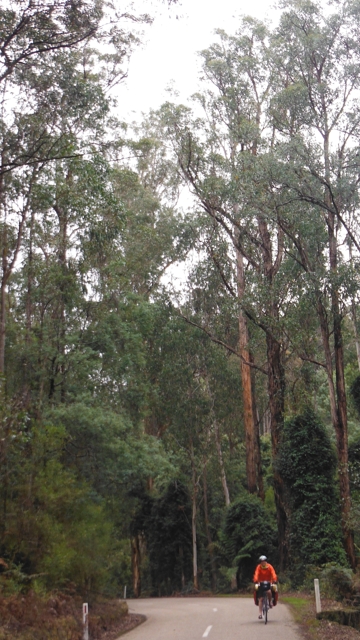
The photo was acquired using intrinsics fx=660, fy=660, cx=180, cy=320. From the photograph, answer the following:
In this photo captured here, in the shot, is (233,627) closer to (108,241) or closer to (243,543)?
(108,241)

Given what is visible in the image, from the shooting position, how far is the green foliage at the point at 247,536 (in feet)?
97.9

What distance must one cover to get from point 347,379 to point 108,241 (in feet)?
68.6

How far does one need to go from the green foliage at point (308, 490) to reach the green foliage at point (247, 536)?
415 centimetres

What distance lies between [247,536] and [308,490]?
20.7 feet

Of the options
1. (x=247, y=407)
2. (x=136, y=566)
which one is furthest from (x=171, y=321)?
(x=136, y=566)

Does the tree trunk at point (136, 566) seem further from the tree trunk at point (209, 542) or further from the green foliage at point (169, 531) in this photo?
the tree trunk at point (209, 542)

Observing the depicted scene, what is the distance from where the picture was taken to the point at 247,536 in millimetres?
29969

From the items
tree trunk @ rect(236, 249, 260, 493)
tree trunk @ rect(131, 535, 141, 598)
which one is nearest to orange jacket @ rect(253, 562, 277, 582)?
tree trunk @ rect(236, 249, 260, 493)

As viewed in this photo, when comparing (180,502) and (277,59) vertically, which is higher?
(277,59)

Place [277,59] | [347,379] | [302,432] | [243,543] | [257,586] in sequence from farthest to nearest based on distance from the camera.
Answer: [347,379] < [243,543] < [277,59] < [302,432] < [257,586]

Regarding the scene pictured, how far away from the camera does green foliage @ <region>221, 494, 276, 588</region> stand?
29.8m

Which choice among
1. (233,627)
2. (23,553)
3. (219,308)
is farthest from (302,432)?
(23,553)

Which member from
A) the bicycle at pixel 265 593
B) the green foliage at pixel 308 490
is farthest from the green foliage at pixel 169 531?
the bicycle at pixel 265 593

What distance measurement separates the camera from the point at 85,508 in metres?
18.8
